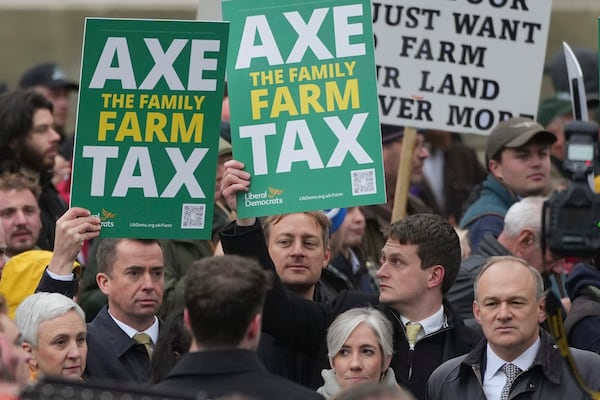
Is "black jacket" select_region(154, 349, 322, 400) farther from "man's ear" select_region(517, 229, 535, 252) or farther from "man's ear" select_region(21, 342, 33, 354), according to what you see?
"man's ear" select_region(517, 229, 535, 252)

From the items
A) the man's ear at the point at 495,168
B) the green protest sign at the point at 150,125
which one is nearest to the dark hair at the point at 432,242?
the green protest sign at the point at 150,125

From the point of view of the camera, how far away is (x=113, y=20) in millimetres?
9047

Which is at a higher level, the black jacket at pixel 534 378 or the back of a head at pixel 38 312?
the back of a head at pixel 38 312

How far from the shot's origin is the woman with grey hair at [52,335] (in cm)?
874

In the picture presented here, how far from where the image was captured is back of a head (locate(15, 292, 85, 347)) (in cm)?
875

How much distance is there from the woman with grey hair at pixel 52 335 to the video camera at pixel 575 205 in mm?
2361

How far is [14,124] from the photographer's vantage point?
11844 mm

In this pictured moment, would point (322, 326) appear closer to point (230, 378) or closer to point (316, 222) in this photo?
point (316, 222)

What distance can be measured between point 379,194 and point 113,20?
4.88 feet

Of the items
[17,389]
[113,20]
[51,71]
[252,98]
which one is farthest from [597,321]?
[51,71]

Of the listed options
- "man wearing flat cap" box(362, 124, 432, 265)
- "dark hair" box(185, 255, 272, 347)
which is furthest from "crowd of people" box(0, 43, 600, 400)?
"man wearing flat cap" box(362, 124, 432, 265)

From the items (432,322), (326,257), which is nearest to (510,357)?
(432,322)

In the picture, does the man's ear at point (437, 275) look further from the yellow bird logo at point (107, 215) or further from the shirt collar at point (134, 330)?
the yellow bird logo at point (107, 215)

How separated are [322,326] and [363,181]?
2.68 ft
